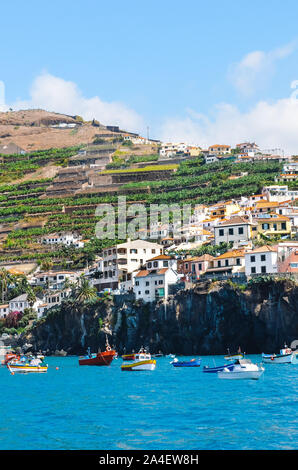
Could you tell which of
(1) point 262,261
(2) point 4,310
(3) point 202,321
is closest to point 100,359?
(3) point 202,321

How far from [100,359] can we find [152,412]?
135 feet

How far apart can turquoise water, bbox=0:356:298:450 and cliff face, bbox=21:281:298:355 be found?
13.1 m

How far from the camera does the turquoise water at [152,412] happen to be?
123 ft

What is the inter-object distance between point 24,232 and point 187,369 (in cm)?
9883

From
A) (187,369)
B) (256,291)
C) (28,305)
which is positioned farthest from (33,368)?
(28,305)

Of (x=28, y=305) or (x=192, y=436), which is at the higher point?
(x=28, y=305)

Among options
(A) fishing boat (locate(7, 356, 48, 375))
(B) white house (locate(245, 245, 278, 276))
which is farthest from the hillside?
(A) fishing boat (locate(7, 356, 48, 375))

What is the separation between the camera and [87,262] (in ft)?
450

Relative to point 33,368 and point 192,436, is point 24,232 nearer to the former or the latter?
point 33,368

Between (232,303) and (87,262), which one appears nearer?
(232,303)

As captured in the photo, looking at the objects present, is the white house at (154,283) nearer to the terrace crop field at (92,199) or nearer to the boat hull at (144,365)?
the boat hull at (144,365)

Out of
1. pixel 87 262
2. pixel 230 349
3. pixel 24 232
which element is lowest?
pixel 230 349

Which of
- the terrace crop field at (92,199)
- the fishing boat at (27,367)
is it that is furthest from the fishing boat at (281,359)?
the terrace crop field at (92,199)
